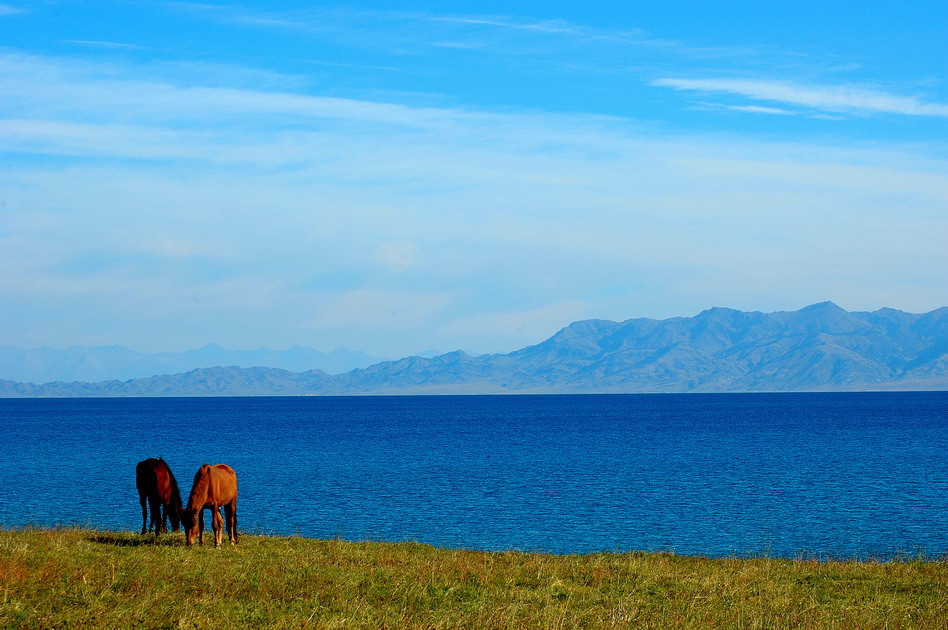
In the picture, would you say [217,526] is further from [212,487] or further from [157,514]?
[157,514]

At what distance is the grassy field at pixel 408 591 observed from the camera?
1489 centimetres

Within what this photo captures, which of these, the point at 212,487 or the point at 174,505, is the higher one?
the point at 212,487

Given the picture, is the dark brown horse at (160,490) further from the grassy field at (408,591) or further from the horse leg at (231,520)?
the horse leg at (231,520)

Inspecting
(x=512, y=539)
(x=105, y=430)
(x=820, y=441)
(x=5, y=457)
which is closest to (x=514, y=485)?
(x=512, y=539)

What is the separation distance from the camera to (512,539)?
42344 mm

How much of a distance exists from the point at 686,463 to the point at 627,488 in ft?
85.0

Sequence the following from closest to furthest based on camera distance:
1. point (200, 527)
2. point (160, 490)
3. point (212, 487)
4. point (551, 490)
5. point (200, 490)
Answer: point (200, 490), point (212, 487), point (200, 527), point (160, 490), point (551, 490)

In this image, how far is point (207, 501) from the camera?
77.1 ft

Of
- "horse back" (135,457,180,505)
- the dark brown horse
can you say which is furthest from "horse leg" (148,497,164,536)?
"horse back" (135,457,180,505)

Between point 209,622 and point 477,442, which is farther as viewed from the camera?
point 477,442

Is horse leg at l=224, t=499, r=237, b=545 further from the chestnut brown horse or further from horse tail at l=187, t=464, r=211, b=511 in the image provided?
horse tail at l=187, t=464, r=211, b=511

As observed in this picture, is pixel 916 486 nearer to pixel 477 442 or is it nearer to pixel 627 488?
pixel 627 488

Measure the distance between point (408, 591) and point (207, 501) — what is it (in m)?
8.14

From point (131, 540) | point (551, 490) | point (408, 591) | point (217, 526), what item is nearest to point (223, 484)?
point (217, 526)
